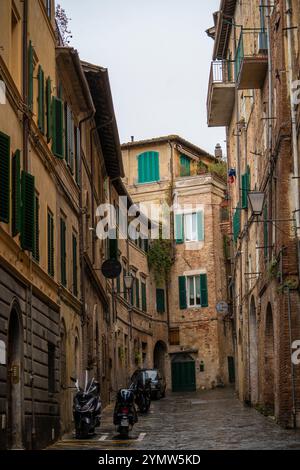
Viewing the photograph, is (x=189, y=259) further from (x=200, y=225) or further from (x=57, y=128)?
(x=57, y=128)

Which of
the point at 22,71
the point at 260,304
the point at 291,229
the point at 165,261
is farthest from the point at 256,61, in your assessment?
the point at 165,261

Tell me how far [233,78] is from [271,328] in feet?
35.6

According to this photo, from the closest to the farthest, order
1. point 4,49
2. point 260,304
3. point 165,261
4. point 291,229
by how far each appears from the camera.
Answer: point 4,49 → point 291,229 → point 260,304 → point 165,261

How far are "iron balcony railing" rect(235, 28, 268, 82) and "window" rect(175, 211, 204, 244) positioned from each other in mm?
20115

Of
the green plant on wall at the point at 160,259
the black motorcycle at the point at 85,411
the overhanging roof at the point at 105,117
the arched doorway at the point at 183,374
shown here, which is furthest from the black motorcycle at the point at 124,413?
the green plant on wall at the point at 160,259

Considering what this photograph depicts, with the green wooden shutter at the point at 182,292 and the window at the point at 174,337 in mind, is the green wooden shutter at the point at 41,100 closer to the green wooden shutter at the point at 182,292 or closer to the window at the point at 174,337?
the green wooden shutter at the point at 182,292

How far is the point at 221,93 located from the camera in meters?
31.9

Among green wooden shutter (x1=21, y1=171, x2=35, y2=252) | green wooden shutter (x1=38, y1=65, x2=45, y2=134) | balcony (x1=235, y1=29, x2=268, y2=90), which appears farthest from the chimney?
green wooden shutter (x1=21, y1=171, x2=35, y2=252)

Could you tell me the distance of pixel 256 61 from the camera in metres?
23.3

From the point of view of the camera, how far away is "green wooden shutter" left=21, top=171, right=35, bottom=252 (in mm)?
14844

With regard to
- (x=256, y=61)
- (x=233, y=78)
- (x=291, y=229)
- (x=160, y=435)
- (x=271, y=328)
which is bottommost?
(x=160, y=435)

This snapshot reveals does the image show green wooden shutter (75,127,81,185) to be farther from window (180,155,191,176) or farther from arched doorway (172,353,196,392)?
window (180,155,191,176)

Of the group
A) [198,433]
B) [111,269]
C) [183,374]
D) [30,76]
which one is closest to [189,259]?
[183,374]
